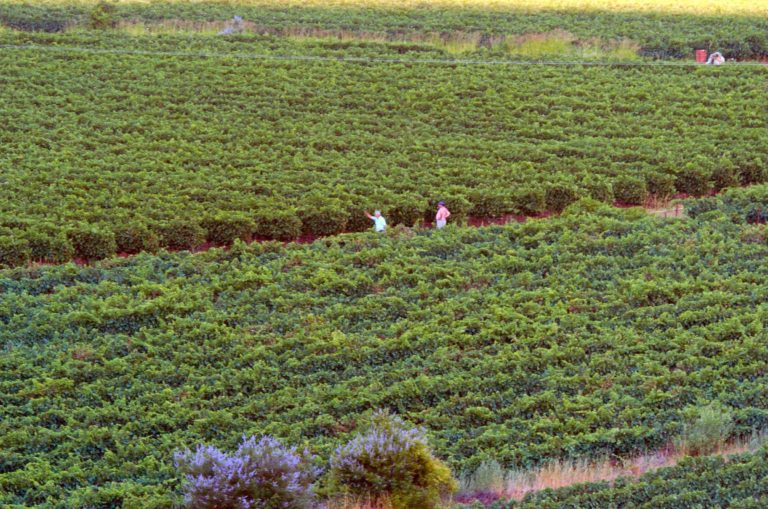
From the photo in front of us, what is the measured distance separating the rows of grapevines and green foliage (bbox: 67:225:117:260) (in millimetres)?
38

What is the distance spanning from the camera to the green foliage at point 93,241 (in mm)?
23328

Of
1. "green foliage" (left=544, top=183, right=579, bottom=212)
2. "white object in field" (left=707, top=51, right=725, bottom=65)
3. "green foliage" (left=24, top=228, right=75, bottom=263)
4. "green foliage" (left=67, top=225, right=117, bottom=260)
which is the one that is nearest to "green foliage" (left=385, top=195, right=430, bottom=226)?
"green foliage" (left=544, top=183, right=579, bottom=212)

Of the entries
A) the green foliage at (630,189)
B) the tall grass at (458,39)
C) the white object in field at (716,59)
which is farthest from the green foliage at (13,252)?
the white object in field at (716,59)

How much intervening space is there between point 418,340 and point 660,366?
3.46 metres

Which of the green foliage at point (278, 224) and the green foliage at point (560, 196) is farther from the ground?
the green foliage at point (560, 196)

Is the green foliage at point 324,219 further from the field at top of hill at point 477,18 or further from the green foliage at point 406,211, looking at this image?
the field at top of hill at point 477,18

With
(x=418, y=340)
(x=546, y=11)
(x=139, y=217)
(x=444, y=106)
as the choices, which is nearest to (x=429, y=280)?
(x=418, y=340)

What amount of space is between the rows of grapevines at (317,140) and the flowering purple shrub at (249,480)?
37.9 ft

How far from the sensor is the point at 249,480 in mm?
12297

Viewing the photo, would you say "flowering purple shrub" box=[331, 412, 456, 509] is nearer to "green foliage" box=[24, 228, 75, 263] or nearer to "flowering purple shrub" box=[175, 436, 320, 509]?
"flowering purple shrub" box=[175, 436, 320, 509]

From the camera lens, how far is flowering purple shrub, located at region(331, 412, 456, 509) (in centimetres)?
1312

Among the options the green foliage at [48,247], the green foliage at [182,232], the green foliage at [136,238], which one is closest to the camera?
the green foliage at [48,247]

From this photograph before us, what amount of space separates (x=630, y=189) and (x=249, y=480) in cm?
1565

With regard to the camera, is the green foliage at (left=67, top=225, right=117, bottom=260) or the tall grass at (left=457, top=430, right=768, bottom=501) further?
the green foliage at (left=67, top=225, right=117, bottom=260)
